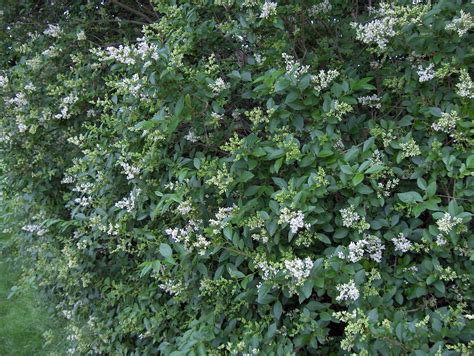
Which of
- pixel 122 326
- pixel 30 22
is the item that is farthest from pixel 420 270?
pixel 30 22

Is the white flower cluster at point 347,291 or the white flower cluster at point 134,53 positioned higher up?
the white flower cluster at point 134,53

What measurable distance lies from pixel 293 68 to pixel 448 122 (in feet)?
2.06

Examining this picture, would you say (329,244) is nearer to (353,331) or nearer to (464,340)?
(353,331)

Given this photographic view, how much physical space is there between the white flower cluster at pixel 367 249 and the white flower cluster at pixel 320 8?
1034 millimetres

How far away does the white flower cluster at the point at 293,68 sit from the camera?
89.7 inches

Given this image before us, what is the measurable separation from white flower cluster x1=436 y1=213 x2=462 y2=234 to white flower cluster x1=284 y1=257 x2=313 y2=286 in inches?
18.6

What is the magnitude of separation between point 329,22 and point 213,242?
46.9 inches

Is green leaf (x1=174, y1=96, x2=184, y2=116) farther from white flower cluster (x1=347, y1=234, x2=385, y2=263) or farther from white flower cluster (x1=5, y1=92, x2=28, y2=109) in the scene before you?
white flower cluster (x1=5, y1=92, x2=28, y2=109)

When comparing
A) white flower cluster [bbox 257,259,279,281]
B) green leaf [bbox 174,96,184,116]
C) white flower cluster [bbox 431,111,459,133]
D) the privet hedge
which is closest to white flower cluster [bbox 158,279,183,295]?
the privet hedge

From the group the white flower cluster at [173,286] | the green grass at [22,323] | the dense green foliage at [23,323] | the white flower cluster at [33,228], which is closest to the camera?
the white flower cluster at [173,286]

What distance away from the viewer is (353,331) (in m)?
1.89

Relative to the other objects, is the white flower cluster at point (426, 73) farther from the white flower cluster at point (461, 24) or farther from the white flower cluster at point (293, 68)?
the white flower cluster at point (293, 68)

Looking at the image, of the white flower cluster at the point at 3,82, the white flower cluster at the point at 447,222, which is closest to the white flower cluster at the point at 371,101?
the white flower cluster at the point at 447,222

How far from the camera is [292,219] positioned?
206 cm
